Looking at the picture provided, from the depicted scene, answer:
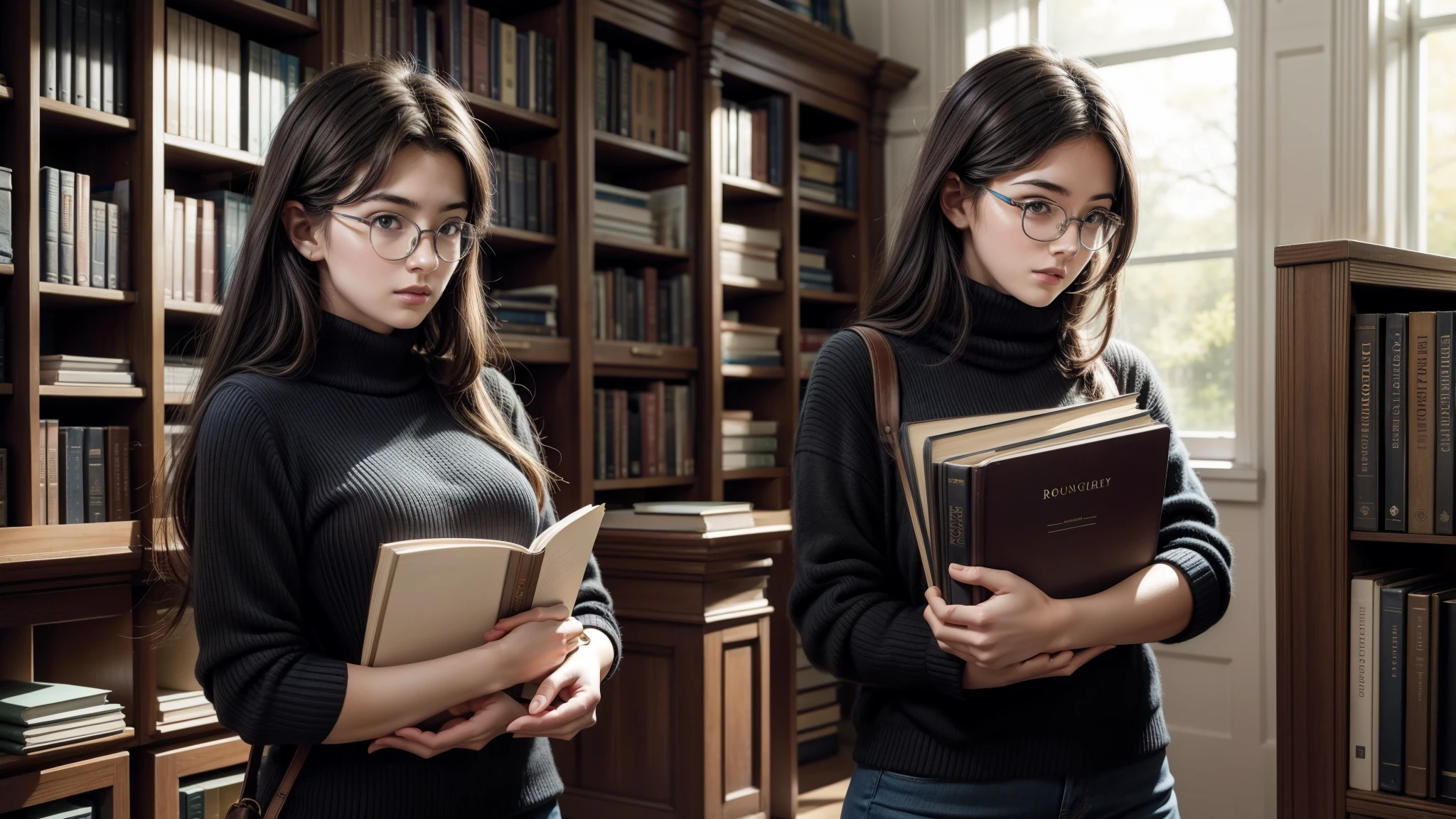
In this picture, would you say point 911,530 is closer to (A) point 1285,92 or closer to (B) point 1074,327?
(B) point 1074,327

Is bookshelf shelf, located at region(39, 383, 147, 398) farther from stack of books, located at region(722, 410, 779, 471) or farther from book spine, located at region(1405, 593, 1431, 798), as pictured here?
book spine, located at region(1405, 593, 1431, 798)

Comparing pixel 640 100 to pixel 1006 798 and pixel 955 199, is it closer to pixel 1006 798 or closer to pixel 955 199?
pixel 955 199

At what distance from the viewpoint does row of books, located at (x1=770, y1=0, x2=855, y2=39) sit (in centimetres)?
441

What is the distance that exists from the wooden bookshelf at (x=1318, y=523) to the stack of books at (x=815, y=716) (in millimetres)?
2451

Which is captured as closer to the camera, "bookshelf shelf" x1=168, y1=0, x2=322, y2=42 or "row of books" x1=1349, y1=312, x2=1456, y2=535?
"row of books" x1=1349, y1=312, x2=1456, y2=535

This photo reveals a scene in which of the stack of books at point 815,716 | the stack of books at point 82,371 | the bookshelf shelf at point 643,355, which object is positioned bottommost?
the stack of books at point 815,716

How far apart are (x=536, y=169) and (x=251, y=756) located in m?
2.49

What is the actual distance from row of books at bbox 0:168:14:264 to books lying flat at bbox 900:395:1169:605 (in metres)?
1.98

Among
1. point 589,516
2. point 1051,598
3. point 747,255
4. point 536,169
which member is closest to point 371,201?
point 589,516

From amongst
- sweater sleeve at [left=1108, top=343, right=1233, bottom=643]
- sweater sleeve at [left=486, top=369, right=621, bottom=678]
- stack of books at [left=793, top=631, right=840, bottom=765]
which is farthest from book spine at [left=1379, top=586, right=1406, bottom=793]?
stack of books at [left=793, top=631, right=840, bottom=765]

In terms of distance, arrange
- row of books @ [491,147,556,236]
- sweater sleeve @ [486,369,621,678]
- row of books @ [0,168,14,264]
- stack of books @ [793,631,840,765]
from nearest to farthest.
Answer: sweater sleeve @ [486,369,621,678] < row of books @ [0,168,14,264] < row of books @ [491,147,556,236] < stack of books @ [793,631,840,765]

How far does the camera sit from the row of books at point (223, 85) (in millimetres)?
2557

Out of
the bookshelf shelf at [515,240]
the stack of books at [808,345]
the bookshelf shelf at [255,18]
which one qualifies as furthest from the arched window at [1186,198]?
the bookshelf shelf at [255,18]

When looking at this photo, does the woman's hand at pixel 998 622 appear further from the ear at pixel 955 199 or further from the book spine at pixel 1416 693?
the book spine at pixel 1416 693
